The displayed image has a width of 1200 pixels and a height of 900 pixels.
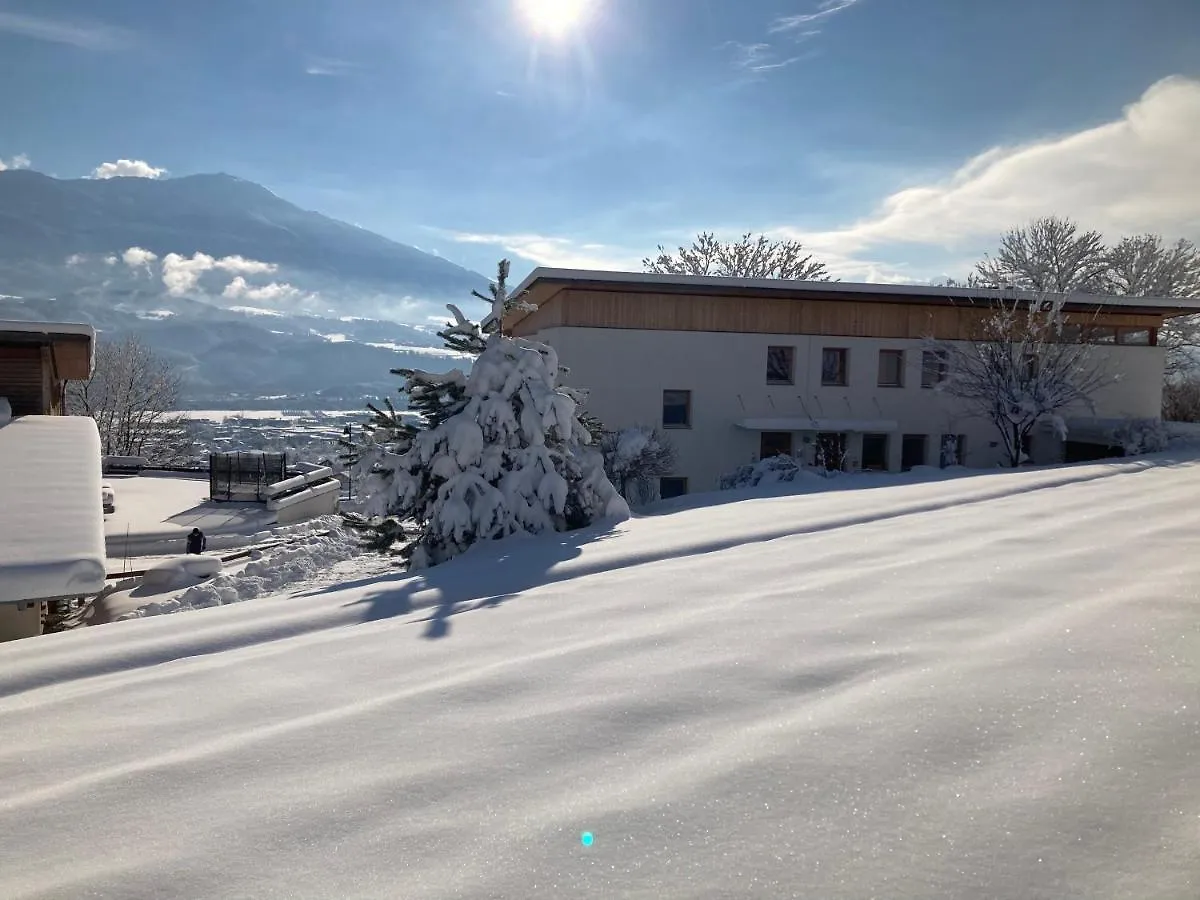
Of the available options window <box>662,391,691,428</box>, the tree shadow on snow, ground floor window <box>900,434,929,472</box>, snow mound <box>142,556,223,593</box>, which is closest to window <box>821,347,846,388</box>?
ground floor window <box>900,434,929,472</box>

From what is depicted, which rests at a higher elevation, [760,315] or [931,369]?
[760,315]

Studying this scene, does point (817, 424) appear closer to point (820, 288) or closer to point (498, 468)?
point (820, 288)

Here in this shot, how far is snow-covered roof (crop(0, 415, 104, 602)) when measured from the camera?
732 centimetres

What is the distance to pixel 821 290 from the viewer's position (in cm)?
2322

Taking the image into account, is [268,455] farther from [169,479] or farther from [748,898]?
[748,898]

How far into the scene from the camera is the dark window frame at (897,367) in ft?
81.1

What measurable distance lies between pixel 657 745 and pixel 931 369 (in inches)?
988

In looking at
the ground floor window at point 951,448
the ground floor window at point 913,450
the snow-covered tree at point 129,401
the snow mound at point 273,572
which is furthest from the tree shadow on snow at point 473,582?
the snow-covered tree at point 129,401

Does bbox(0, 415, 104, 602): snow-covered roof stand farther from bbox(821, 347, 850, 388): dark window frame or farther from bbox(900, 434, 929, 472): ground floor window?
bbox(900, 434, 929, 472): ground floor window

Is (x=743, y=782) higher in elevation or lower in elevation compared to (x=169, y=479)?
higher

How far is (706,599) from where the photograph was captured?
186 inches

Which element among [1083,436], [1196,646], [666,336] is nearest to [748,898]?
[1196,646]

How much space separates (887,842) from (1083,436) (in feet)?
87.9

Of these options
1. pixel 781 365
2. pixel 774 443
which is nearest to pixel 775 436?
pixel 774 443
